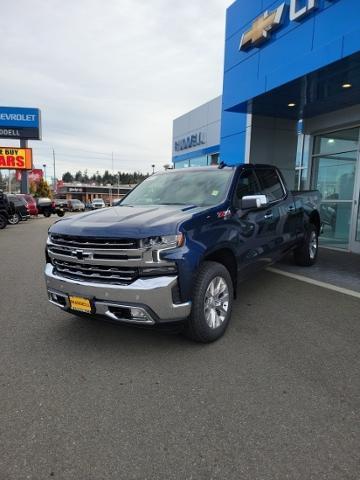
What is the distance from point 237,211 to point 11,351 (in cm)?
292

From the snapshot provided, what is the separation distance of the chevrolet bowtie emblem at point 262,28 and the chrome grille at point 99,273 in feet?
26.4

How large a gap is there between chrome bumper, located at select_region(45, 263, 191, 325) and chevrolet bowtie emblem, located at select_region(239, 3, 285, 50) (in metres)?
8.08

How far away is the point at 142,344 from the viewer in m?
3.67

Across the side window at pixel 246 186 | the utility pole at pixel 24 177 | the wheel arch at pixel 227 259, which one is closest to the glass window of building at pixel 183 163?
the utility pole at pixel 24 177

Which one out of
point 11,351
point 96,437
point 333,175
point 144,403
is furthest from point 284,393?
point 333,175

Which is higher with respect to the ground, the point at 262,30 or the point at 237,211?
the point at 262,30

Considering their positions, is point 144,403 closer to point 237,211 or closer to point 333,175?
point 237,211

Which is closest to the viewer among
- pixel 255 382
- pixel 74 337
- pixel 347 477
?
pixel 347 477

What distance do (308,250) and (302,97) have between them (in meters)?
4.06

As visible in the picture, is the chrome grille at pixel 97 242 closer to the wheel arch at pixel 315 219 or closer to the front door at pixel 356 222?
the wheel arch at pixel 315 219

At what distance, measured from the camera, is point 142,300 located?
3080 millimetres

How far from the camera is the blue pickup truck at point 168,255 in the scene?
10.3 feet

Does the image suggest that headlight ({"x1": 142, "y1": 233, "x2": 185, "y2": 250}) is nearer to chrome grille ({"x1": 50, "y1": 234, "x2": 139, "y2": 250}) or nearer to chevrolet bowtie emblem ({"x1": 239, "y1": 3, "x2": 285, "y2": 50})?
chrome grille ({"x1": 50, "y1": 234, "x2": 139, "y2": 250})

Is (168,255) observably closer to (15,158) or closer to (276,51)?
(276,51)
